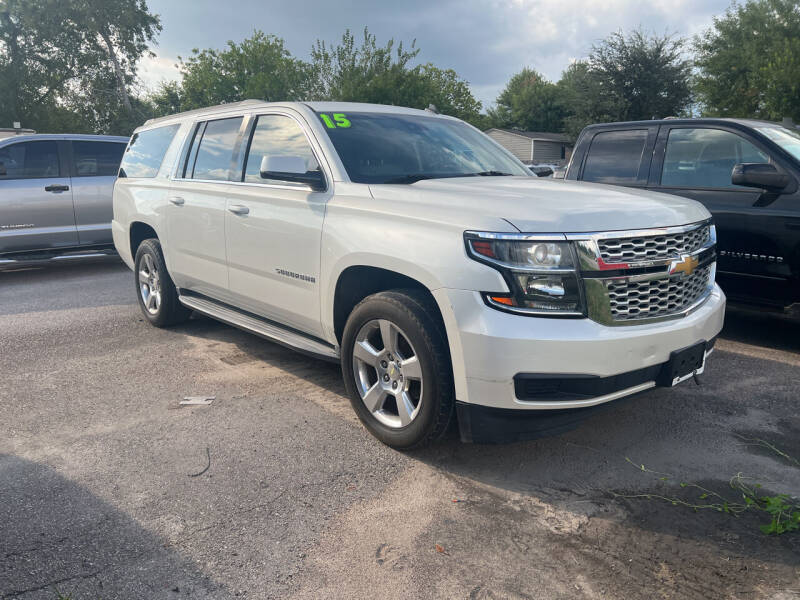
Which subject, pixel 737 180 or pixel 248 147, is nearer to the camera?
pixel 248 147

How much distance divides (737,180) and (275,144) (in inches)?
138

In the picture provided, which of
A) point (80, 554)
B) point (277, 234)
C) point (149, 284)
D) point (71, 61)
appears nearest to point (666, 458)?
point (277, 234)

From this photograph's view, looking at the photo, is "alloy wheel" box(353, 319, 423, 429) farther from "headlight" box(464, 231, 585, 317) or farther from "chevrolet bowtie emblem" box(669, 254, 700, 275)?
"chevrolet bowtie emblem" box(669, 254, 700, 275)

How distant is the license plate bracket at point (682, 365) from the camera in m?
3.11

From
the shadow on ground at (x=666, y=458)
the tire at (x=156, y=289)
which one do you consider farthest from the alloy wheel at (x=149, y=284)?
the shadow on ground at (x=666, y=458)

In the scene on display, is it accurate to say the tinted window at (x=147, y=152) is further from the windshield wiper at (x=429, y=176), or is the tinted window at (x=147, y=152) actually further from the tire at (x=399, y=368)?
the tire at (x=399, y=368)

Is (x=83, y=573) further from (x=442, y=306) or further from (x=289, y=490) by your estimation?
(x=442, y=306)

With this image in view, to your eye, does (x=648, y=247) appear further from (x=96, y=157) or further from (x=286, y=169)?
(x=96, y=157)

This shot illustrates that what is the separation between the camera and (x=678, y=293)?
3248 mm

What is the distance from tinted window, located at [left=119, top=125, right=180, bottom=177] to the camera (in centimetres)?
579

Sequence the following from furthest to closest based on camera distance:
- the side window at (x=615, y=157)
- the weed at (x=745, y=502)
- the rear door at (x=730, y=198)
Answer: the side window at (x=615, y=157) → the rear door at (x=730, y=198) → the weed at (x=745, y=502)

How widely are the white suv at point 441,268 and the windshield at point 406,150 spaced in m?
0.01

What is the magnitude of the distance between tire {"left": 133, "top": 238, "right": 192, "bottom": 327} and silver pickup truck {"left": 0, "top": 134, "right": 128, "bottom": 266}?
3829 millimetres

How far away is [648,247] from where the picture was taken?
310cm
